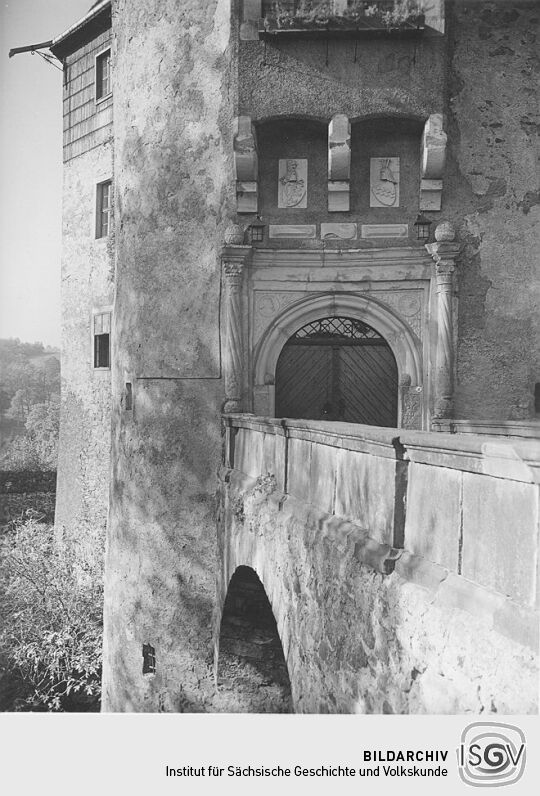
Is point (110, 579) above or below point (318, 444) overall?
below

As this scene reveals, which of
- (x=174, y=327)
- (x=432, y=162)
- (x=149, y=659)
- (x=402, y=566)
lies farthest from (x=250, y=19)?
(x=402, y=566)

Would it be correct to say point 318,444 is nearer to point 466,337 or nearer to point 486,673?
point 486,673

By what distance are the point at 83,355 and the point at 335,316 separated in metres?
6.73

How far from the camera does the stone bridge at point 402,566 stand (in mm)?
2389

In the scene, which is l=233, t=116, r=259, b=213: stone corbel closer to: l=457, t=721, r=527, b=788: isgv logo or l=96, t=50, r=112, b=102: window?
l=457, t=721, r=527, b=788: isgv logo

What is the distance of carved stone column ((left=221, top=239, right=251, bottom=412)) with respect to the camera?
27.3 ft

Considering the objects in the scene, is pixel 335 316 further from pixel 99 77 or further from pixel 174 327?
pixel 99 77

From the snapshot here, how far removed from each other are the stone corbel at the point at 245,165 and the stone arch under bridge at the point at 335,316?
42.3 inches

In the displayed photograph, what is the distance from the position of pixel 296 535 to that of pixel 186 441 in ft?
13.1

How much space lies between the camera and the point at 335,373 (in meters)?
8.77

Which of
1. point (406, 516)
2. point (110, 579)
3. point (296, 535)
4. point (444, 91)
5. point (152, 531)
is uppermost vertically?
point (444, 91)

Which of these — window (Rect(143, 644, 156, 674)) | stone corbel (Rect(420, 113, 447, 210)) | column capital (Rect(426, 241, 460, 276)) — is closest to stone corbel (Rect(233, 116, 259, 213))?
stone corbel (Rect(420, 113, 447, 210))

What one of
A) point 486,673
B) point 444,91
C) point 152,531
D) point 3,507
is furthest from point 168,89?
point 3,507

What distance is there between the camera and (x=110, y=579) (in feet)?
30.4
